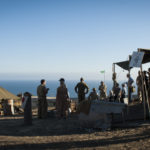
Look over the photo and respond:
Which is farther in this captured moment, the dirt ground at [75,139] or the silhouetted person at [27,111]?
the silhouetted person at [27,111]

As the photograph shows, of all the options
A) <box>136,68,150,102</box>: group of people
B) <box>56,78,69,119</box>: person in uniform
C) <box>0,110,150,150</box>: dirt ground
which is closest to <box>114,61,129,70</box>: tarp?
<box>136,68,150,102</box>: group of people

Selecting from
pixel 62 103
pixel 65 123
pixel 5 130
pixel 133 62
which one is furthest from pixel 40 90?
pixel 133 62

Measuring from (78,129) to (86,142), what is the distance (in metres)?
2.26

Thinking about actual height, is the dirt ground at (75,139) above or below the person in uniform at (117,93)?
below

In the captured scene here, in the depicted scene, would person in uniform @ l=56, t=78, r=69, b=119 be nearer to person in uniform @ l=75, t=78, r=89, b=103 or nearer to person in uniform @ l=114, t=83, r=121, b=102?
person in uniform @ l=75, t=78, r=89, b=103

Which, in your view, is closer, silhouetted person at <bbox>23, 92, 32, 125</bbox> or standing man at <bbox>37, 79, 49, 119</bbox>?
silhouetted person at <bbox>23, 92, 32, 125</bbox>

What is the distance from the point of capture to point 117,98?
44.9 ft

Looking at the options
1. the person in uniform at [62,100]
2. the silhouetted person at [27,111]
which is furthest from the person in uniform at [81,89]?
the silhouetted person at [27,111]

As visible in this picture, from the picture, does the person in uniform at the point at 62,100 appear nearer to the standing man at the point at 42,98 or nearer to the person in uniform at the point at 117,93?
the standing man at the point at 42,98

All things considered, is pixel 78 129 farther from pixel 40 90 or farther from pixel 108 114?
pixel 40 90

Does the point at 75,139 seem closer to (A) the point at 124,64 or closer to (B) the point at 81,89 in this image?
(B) the point at 81,89

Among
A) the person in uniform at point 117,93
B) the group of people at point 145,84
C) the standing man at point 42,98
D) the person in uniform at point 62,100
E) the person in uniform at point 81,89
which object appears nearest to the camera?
the group of people at point 145,84

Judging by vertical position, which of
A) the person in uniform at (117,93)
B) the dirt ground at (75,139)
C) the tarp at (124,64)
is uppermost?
the tarp at (124,64)

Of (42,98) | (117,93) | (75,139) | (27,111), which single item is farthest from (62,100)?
(75,139)
